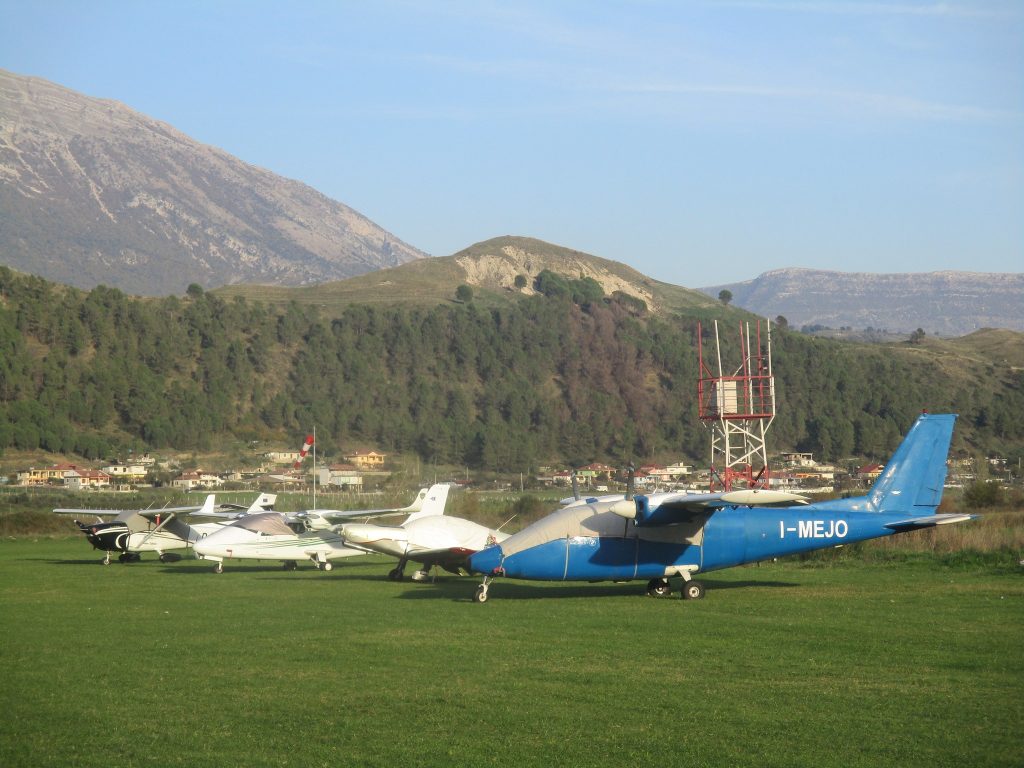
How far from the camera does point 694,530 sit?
1933 cm

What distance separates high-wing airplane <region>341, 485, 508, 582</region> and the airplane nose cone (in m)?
3.62

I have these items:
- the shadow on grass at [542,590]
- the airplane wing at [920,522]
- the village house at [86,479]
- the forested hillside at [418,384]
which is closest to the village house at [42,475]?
the village house at [86,479]

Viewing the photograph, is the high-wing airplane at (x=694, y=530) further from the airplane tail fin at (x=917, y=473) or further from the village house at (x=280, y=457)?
the village house at (x=280, y=457)

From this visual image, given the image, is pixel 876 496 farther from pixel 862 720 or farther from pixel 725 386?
pixel 725 386

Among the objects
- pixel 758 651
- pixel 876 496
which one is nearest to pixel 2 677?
pixel 758 651

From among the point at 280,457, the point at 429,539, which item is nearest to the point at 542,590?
the point at 429,539

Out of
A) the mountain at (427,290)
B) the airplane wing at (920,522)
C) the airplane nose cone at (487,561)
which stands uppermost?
the mountain at (427,290)

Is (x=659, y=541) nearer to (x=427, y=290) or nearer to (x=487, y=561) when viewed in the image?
(x=487, y=561)

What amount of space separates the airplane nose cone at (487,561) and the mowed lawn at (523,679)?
1.94ft

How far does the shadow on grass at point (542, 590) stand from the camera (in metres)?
19.9

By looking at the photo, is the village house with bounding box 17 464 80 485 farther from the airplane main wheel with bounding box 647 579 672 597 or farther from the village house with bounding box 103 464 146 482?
the airplane main wheel with bounding box 647 579 672 597

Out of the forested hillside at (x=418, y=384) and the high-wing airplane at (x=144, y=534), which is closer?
the high-wing airplane at (x=144, y=534)

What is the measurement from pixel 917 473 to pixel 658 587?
16.0 feet

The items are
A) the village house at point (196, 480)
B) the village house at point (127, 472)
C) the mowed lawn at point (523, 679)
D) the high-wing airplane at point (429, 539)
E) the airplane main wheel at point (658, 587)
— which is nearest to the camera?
the mowed lawn at point (523, 679)
